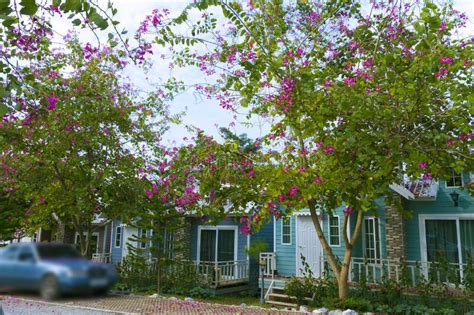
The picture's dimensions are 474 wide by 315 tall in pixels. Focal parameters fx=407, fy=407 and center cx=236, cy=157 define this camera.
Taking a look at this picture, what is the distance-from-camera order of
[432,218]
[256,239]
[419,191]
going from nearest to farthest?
[432,218] < [419,191] < [256,239]

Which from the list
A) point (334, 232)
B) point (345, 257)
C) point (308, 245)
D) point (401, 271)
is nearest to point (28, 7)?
point (345, 257)

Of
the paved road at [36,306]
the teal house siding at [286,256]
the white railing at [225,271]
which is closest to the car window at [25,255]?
the paved road at [36,306]

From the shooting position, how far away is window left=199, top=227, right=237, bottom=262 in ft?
74.4

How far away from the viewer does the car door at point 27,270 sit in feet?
1.54

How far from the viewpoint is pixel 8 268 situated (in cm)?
49

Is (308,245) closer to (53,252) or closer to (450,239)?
(450,239)

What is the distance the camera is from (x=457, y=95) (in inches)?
347

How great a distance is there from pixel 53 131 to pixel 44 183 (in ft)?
5.68

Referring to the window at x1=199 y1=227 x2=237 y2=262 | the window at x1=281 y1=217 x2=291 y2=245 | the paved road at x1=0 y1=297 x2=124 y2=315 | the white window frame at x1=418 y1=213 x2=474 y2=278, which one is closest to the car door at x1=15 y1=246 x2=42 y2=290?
the paved road at x1=0 y1=297 x2=124 y2=315

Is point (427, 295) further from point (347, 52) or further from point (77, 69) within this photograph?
point (77, 69)

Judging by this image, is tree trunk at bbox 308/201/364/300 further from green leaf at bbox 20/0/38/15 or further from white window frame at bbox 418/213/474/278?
green leaf at bbox 20/0/38/15

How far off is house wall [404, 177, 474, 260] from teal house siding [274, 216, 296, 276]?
5.17 metres

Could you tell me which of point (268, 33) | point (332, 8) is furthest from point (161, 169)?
point (332, 8)

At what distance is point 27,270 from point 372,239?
19.1 meters
